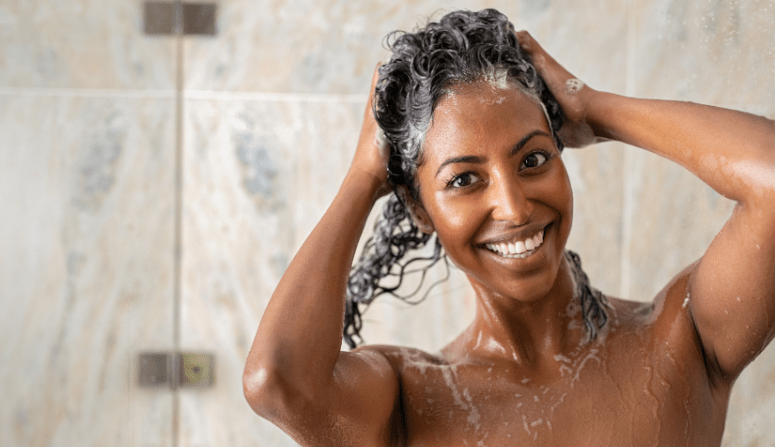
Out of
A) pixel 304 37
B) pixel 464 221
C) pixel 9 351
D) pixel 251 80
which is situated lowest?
pixel 9 351

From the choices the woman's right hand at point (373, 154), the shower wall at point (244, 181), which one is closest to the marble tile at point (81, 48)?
the shower wall at point (244, 181)

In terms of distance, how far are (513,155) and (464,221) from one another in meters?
0.10

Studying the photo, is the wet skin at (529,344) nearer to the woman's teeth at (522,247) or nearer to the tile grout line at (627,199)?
the woman's teeth at (522,247)

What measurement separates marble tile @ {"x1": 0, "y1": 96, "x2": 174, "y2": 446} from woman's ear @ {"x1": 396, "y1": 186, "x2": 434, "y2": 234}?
59 centimetres

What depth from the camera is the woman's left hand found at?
951mm

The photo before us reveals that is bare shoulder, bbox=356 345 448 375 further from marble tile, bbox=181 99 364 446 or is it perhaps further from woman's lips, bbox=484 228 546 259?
marble tile, bbox=181 99 364 446

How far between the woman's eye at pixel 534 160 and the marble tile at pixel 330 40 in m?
0.92

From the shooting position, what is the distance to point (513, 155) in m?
0.85

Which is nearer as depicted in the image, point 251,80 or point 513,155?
point 513,155

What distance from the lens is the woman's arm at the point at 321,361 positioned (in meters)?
0.78

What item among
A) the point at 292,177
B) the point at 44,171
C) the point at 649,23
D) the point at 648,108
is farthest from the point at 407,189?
the point at 649,23

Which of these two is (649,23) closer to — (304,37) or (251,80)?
(304,37)

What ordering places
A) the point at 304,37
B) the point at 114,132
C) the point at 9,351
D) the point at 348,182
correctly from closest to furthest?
1. the point at 348,182
2. the point at 9,351
3. the point at 114,132
4. the point at 304,37

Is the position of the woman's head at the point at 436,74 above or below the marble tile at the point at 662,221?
above
